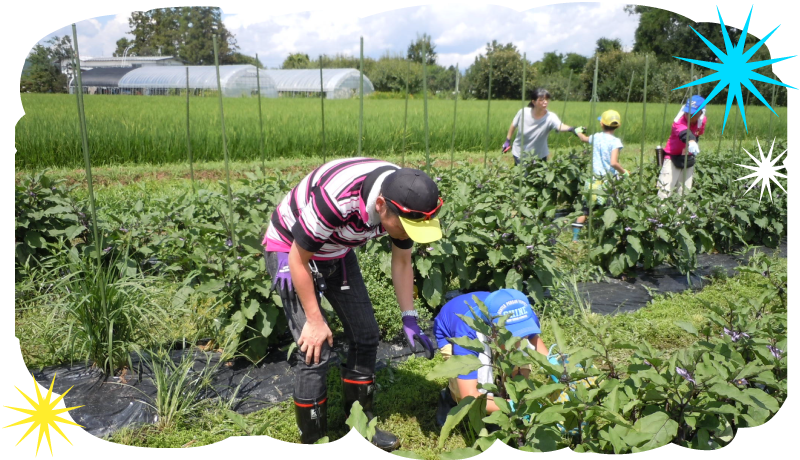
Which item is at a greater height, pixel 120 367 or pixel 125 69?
pixel 125 69

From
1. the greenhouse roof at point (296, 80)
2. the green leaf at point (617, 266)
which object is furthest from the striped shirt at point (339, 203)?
the greenhouse roof at point (296, 80)

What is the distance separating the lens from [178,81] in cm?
411

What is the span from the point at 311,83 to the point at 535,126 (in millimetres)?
6003

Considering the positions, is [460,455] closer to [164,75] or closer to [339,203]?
[339,203]

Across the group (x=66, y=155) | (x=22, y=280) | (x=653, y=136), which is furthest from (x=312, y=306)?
(x=653, y=136)

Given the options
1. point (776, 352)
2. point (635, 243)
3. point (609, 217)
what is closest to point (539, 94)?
point (609, 217)

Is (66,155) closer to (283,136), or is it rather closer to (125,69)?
(125,69)

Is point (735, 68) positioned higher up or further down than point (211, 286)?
higher up

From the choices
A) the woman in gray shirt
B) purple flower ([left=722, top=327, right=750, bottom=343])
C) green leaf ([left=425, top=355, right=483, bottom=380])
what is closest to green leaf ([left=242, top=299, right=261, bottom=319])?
green leaf ([left=425, top=355, right=483, bottom=380])

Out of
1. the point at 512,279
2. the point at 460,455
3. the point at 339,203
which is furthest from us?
the point at 512,279

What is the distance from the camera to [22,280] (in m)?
3.25

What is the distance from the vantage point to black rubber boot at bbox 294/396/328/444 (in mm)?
2072

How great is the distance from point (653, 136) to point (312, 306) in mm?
13401

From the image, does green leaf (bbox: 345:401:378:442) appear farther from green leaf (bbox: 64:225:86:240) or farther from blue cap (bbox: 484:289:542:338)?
green leaf (bbox: 64:225:86:240)
